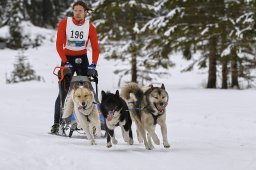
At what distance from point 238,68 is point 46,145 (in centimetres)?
1485

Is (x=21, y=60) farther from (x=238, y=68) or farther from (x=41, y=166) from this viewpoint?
(x=41, y=166)

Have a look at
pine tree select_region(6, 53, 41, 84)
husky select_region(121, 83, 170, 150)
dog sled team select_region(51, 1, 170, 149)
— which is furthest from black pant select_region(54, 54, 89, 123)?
pine tree select_region(6, 53, 41, 84)

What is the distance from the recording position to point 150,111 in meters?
6.81

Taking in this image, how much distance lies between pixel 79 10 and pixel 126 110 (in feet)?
6.80

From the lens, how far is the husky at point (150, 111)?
6766 mm

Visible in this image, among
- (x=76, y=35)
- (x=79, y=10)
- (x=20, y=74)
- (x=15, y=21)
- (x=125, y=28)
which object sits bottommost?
(x=20, y=74)

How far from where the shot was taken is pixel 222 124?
10.9 meters

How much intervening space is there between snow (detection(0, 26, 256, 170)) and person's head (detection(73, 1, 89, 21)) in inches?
84.9

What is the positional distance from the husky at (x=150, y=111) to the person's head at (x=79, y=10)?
164 cm

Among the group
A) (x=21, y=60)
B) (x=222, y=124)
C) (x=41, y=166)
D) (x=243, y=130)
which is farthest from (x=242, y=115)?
(x=21, y=60)

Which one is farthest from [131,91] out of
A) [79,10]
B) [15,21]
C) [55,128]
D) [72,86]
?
[15,21]

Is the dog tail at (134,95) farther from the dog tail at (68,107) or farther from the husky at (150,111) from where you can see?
the dog tail at (68,107)

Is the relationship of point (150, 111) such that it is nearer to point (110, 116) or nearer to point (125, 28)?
point (110, 116)

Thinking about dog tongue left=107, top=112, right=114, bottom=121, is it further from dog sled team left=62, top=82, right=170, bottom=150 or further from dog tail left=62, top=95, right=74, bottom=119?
dog tail left=62, top=95, right=74, bottom=119
